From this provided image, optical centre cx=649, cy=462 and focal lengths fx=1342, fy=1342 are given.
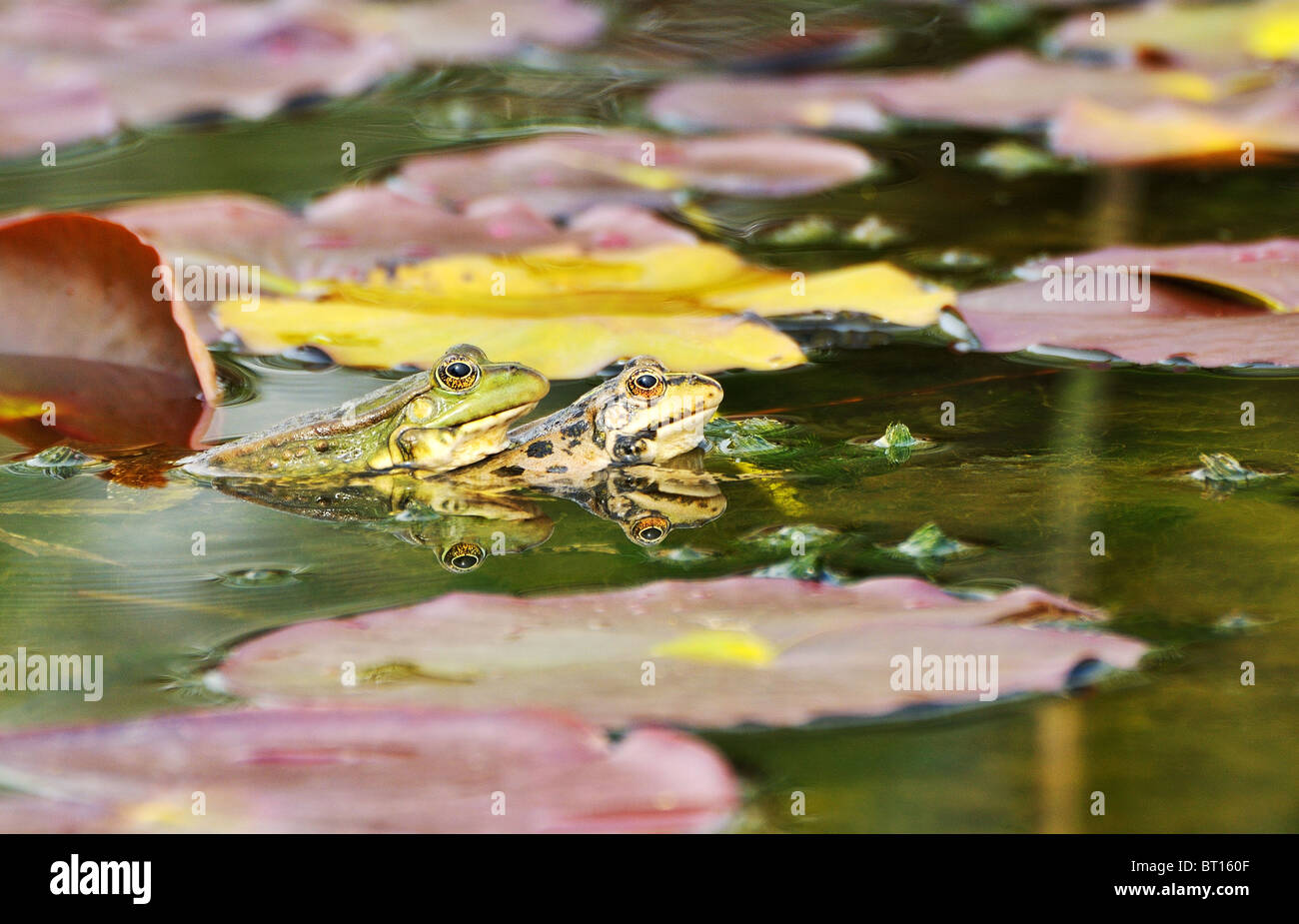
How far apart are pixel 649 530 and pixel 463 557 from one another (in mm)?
375

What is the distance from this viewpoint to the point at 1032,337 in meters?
3.45

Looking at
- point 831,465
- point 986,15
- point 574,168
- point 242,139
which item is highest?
point 986,15

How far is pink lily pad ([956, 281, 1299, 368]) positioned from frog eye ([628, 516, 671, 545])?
117 cm

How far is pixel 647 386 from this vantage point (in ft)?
10.1

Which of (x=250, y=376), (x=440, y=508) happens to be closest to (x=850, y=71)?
(x=250, y=376)

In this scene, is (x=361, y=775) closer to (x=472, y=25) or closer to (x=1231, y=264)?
(x=1231, y=264)

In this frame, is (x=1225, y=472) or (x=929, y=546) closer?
(x=929, y=546)

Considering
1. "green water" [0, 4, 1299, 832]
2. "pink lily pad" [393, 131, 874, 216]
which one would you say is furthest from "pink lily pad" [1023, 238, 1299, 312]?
"pink lily pad" [393, 131, 874, 216]

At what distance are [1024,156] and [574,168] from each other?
5.53 ft

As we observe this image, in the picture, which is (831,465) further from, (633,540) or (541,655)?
Result: (541,655)

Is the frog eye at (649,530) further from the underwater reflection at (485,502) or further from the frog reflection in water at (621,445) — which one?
the frog reflection in water at (621,445)

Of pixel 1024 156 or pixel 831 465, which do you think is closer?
pixel 831 465

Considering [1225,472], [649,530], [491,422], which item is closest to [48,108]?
[491,422]
